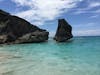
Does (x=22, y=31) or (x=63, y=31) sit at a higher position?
(x=22, y=31)

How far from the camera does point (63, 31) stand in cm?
6128

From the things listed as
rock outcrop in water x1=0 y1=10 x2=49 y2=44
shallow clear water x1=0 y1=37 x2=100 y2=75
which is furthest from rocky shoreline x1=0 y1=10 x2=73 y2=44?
shallow clear water x1=0 y1=37 x2=100 y2=75

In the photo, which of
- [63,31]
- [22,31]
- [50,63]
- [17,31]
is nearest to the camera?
[50,63]

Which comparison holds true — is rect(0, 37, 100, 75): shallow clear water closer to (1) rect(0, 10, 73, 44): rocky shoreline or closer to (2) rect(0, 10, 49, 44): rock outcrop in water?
(2) rect(0, 10, 49, 44): rock outcrop in water

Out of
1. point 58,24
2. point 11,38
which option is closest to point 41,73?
point 11,38

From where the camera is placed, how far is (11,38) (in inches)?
2307

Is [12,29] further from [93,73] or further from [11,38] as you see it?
[93,73]

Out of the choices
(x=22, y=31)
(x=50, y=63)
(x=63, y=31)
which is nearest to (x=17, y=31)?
(x=22, y=31)

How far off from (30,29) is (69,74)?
174 feet

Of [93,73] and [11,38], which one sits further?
[11,38]

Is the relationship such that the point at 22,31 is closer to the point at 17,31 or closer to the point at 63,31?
the point at 17,31

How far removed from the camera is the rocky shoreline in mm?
58625

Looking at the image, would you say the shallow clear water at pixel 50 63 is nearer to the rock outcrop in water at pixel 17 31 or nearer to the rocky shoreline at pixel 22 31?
the rock outcrop in water at pixel 17 31

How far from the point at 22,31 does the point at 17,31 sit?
61.9 inches
